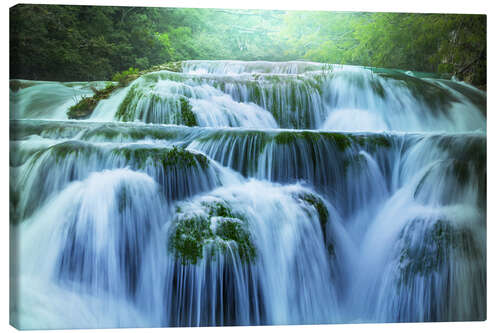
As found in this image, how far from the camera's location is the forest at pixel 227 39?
15.8 ft

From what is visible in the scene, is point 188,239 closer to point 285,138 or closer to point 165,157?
point 165,157

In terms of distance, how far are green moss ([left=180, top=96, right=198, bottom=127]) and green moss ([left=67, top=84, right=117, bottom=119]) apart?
612 mm

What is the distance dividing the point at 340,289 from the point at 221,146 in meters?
1.56

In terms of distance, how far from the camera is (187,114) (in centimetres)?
497

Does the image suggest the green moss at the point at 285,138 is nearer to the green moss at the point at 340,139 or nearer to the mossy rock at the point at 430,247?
the green moss at the point at 340,139

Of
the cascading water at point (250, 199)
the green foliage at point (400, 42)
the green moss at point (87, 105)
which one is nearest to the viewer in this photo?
the cascading water at point (250, 199)

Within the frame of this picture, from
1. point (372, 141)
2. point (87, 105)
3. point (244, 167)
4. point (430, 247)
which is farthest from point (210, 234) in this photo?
point (430, 247)

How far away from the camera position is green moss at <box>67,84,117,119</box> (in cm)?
492

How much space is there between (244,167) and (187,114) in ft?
2.15

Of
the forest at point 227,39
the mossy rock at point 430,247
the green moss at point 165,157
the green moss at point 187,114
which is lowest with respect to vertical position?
the mossy rock at point 430,247

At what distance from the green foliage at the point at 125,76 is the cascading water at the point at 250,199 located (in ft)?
0.30

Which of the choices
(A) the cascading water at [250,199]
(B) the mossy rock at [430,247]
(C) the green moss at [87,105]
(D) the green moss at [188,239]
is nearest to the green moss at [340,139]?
(A) the cascading water at [250,199]

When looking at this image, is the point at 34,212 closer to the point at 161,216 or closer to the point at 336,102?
the point at 161,216
